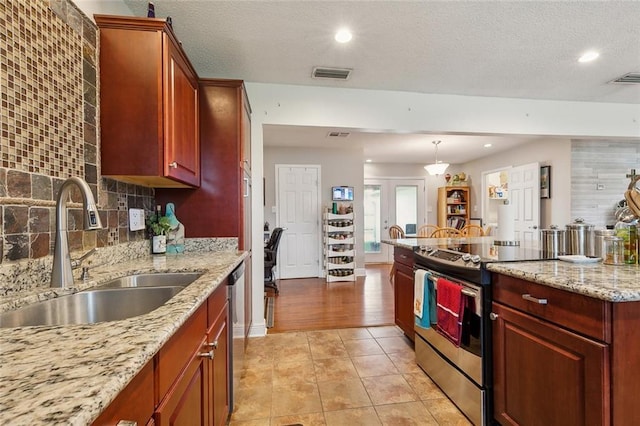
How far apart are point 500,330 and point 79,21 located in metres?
2.53

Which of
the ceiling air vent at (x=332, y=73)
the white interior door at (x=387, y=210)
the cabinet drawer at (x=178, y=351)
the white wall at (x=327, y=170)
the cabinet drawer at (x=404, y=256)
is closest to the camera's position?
the cabinet drawer at (x=178, y=351)

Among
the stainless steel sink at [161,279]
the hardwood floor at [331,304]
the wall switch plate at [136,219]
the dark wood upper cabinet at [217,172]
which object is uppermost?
the dark wood upper cabinet at [217,172]

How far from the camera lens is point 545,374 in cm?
128

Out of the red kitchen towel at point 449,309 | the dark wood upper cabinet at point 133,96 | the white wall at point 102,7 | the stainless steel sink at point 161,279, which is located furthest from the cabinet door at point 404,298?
the white wall at point 102,7

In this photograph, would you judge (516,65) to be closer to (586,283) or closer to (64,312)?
(586,283)

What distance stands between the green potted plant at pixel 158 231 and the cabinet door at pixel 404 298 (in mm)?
1913

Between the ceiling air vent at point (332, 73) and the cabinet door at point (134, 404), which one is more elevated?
the ceiling air vent at point (332, 73)

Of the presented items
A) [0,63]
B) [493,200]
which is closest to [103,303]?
[0,63]

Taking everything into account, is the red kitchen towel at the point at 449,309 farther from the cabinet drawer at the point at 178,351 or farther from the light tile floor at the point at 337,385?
the cabinet drawer at the point at 178,351

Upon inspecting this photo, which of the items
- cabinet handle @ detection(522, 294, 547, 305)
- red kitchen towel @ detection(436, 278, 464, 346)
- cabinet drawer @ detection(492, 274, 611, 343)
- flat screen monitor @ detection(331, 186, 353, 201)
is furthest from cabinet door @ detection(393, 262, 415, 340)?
flat screen monitor @ detection(331, 186, 353, 201)

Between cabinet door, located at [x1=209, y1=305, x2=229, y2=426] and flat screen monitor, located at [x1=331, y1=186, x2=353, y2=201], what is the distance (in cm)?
402

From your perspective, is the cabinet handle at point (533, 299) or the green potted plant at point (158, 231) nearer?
Result: the cabinet handle at point (533, 299)

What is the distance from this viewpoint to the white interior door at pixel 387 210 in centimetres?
706

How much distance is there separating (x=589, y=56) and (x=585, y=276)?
2393mm
